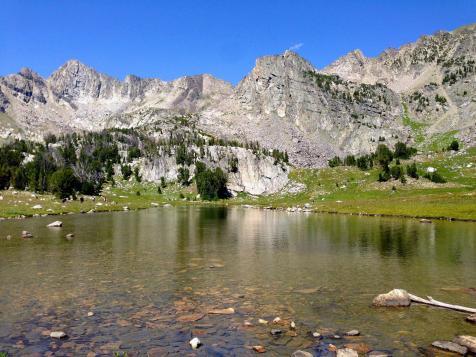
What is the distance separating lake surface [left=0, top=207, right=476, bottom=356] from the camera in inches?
767

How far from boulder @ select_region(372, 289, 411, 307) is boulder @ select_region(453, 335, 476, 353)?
562 cm

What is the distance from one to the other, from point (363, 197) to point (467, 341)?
5330 inches

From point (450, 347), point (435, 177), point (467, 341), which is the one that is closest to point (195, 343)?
point (450, 347)

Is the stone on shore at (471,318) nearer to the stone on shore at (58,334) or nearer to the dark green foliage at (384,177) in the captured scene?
the stone on shore at (58,334)

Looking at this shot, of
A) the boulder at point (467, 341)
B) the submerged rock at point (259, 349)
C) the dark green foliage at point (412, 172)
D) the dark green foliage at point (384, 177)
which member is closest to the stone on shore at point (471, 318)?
the boulder at point (467, 341)

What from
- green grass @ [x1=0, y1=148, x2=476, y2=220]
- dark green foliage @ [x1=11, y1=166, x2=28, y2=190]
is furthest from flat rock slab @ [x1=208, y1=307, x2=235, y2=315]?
dark green foliage @ [x1=11, y1=166, x2=28, y2=190]

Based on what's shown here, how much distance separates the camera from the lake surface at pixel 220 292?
19.5 meters

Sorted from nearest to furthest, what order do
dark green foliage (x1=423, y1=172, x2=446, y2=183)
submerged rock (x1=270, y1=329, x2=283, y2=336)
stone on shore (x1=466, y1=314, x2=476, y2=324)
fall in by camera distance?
submerged rock (x1=270, y1=329, x2=283, y2=336) < stone on shore (x1=466, y1=314, x2=476, y2=324) < dark green foliage (x1=423, y1=172, x2=446, y2=183)

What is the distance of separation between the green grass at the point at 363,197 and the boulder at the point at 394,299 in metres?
69.8

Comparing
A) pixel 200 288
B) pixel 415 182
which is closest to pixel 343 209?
pixel 415 182

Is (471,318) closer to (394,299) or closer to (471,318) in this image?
(471,318)

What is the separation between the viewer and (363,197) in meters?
149

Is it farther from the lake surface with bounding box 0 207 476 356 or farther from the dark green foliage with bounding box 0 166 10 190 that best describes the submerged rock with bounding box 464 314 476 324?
the dark green foliage with bounding box 0 166 10 190

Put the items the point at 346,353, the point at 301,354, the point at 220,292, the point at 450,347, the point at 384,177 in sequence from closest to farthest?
the point at 346,353 < the point at 301,354 < the point at 450,347 < the point at 220,292 < the point at 384,177
